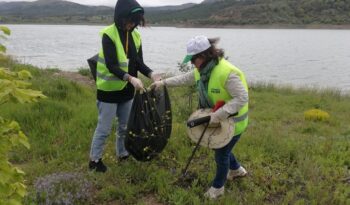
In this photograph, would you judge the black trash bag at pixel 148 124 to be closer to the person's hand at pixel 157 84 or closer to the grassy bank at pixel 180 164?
the person's hand at pixel 157 84

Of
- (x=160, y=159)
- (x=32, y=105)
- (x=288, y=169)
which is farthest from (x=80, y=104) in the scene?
(x=288, y=169)

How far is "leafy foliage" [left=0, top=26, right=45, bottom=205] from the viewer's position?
6.69ft

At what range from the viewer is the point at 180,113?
7.11 meters

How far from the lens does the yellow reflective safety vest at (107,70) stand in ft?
15.0

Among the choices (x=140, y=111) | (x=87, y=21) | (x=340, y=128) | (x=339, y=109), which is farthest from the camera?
(x=87, y=21)

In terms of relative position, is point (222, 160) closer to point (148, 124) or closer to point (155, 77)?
point (148, 124)

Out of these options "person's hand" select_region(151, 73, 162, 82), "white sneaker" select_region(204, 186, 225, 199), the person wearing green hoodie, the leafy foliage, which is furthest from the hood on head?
the leafy foliage

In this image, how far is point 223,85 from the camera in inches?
160

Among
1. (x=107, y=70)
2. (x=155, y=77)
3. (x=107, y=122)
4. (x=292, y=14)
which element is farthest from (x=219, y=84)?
(x=292, y=14)

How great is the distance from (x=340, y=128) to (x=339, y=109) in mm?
2926

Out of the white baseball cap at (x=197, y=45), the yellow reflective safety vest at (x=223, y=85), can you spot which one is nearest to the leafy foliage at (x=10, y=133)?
the white baseball cap at (x=197, y=45)

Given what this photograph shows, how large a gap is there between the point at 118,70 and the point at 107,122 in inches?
28.1

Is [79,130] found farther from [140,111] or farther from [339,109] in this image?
[339,109]

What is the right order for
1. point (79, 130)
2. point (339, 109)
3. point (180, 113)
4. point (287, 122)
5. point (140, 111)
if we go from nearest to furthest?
point (140, 111) → point (79, 130) → point (180, 113) → point (287, 122) → point (339, 109)
